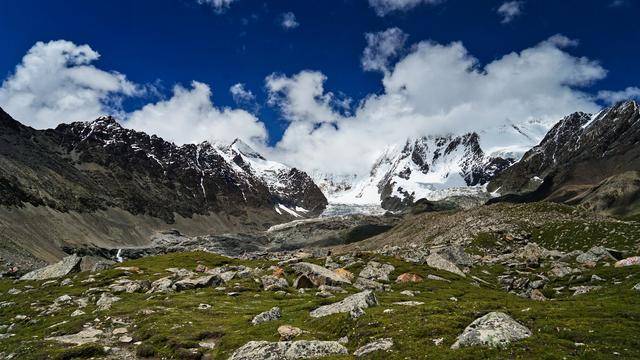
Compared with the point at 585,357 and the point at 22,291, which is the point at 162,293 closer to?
the point at 22,291

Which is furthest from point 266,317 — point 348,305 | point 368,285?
point 368,285

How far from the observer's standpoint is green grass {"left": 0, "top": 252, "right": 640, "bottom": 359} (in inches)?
1073

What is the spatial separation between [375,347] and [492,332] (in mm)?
6650

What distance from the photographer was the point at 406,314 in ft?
123

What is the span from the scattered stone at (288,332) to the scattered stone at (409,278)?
36.3 metres

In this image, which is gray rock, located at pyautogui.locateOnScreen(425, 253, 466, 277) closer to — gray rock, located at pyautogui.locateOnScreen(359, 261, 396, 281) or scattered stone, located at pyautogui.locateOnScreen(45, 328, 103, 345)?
gray rock, located at pyautogui.locateOnScreen(359, 261, 396, 281)

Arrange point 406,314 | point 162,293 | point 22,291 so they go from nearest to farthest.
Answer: point 406,314, point 162,293, point 22,291

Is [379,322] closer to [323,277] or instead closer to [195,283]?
[323,277]

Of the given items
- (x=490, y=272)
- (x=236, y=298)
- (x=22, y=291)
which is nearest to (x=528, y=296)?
(x=490, y=272)

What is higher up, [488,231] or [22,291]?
[488,231]

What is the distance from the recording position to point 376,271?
252ft

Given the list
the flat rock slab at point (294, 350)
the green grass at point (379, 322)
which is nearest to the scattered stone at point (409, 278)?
the green grass at point (379, 322)

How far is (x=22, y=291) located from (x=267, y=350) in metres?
61.1

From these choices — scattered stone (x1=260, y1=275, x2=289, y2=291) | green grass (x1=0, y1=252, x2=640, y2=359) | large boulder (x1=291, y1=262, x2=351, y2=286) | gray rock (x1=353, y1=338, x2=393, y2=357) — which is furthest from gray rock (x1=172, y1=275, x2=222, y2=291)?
gray rock (x1=353, y1=338, x2=393, y2=357)
